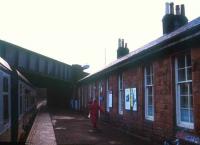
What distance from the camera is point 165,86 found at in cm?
1105

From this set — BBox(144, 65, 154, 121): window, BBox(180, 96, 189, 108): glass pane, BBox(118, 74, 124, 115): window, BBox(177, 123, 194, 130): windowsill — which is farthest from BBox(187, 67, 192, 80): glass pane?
BBox(118, 74, 124, 115): window

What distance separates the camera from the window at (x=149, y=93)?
12.7 meters

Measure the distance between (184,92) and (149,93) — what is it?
9.45ft

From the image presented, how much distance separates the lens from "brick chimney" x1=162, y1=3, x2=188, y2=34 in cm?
1464

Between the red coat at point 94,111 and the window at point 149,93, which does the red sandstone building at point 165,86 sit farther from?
the red coat at point 94,111

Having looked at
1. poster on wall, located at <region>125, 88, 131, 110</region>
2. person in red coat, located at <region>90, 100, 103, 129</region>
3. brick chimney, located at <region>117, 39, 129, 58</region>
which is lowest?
person in red coat, located at <region>90, 100, 103, 129</region>

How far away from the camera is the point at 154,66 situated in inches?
474

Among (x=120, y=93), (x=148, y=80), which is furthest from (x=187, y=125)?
(x=120, y=93)

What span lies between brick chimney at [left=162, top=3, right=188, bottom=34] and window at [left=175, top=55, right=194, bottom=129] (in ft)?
15.0

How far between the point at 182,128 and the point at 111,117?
28.7 ft

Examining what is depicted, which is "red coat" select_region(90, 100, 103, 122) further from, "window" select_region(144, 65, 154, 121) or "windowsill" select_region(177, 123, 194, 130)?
"windowsill" select_region(177, 123, 194, 130)

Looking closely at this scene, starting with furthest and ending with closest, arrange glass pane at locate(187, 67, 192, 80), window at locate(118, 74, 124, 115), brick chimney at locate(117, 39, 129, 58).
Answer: brick chimney at locate(117, 39, 129, 58)
window at locate(118, 74, 124, 115)
glass pane at locate(187, 67, 192, 80)

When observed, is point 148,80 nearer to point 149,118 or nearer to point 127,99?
point 149,118

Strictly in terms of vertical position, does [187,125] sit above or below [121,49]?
below
